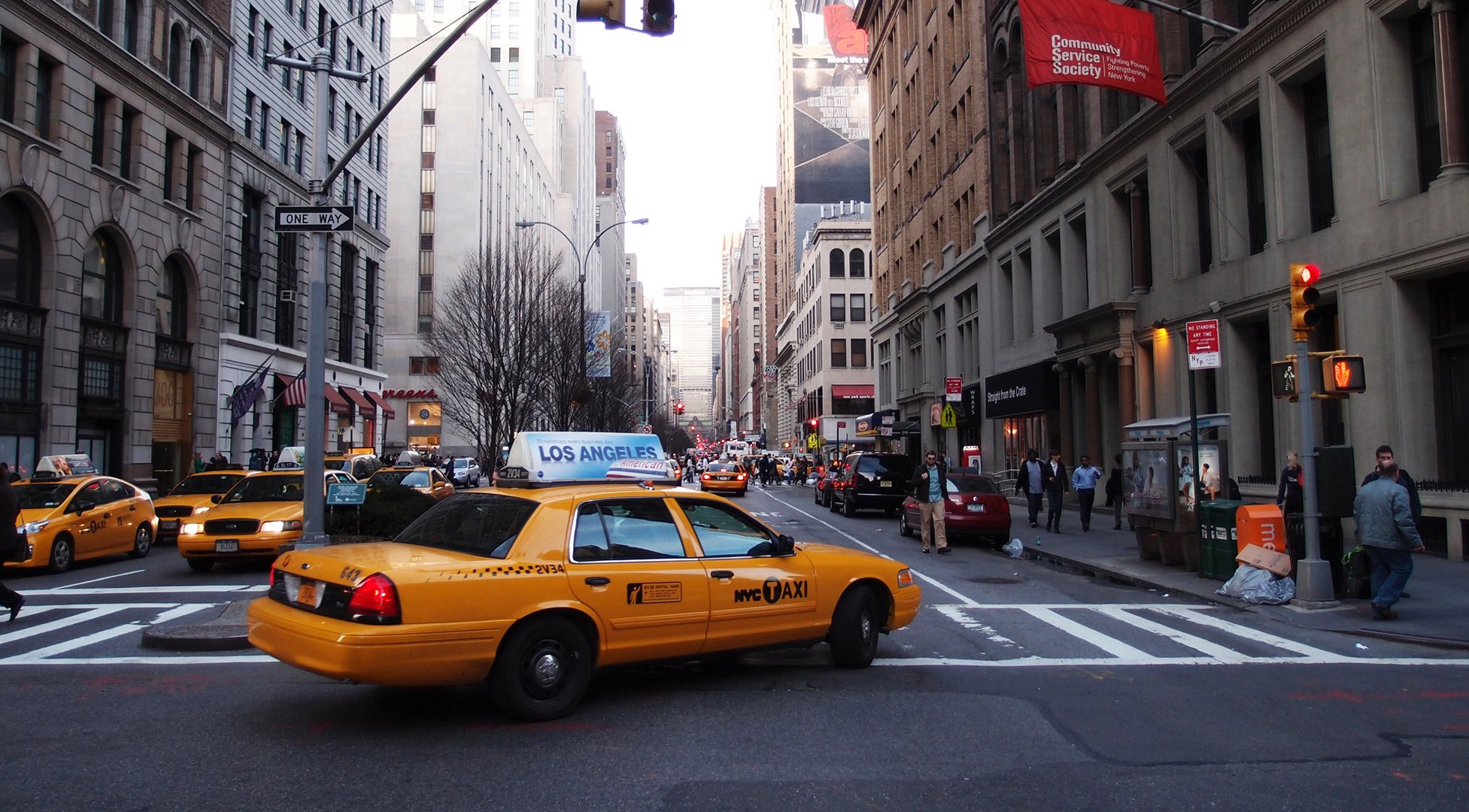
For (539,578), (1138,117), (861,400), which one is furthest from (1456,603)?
(861,400)

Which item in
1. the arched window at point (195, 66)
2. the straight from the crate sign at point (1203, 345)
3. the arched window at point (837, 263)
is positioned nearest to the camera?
the straight from the crate sign at point (1203, 345)

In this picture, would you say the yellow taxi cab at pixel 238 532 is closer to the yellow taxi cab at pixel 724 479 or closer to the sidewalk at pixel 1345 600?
the sidewalk at pixel 1345 600

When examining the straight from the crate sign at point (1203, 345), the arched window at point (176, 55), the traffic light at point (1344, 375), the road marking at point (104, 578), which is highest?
the arched window at point (176, 55)

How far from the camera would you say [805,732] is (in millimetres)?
6242

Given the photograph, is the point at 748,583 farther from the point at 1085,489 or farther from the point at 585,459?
the point at 1085,489

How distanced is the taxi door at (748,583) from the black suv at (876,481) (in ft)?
65.4

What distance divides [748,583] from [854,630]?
1.22m

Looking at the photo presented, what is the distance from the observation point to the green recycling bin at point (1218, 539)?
43.2 feet

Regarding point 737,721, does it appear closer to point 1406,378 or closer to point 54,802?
point 54,802

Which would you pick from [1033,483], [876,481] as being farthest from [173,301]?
[1033,483]

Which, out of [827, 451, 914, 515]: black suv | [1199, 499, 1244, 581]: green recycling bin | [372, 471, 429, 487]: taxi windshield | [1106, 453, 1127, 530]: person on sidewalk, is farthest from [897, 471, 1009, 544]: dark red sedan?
[372, 471, 429, 487]: taxi windshield

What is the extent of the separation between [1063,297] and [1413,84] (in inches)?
591

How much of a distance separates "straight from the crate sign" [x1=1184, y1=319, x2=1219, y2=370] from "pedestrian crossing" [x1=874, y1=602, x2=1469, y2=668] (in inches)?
142

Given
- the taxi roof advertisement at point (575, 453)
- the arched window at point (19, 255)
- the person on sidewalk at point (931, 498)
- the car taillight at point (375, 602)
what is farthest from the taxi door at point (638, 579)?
the arched window at point (19, 255)
